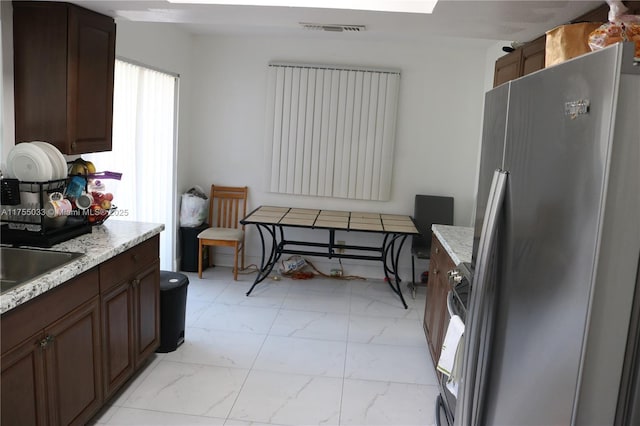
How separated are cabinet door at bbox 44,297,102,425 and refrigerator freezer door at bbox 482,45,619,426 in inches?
65.5

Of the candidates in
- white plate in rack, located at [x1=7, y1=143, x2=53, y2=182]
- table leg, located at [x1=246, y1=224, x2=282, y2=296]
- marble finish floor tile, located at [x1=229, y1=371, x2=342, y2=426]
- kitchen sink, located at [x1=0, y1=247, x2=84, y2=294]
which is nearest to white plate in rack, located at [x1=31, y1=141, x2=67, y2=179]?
white plate in rack, located at [x1=7, y1=143, x2=53, y2=182]

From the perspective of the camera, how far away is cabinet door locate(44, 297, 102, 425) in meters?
2.05

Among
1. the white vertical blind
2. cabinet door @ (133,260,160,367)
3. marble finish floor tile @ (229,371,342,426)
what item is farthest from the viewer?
the white vertical blind

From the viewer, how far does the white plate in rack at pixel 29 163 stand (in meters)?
2.37

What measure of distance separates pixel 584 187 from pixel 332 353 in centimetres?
270

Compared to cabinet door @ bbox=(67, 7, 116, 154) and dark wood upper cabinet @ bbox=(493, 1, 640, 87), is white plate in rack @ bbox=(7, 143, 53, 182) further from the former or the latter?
dark wood upper cabinet @ bbox=(493, 1, 640, 87)

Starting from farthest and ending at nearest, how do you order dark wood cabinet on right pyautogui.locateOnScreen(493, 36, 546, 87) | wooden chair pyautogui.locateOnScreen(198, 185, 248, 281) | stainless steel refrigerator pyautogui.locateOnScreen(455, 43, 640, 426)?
wooden chair pyautogui.locateOnScreen(198, 185, 248, 281) < dark wood cabinet on right pyautogui.locateOnScreen(493, 36, 546, 87) < stainless steel refrigerator pyautogui.locateOnScreen(455, 43, 640, 426)

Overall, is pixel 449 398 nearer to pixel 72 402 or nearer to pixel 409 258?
pixel 72 402

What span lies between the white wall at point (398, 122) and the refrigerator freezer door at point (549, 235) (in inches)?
146

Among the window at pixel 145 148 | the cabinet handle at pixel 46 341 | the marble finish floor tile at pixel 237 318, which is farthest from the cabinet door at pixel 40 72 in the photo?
the marble finish floor tile at pixel 237 318

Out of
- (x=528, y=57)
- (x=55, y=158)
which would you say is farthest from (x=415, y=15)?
(x=55, y=158)

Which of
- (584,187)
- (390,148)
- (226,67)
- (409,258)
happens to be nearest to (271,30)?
(226,67)

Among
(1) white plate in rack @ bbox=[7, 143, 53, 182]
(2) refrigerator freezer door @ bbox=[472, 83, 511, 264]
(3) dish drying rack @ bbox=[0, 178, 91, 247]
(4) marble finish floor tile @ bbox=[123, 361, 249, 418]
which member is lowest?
(4) marble finish floor tile @ bbox=[123, 361, 249, 418]

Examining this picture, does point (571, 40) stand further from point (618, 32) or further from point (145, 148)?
point (145, 148)
